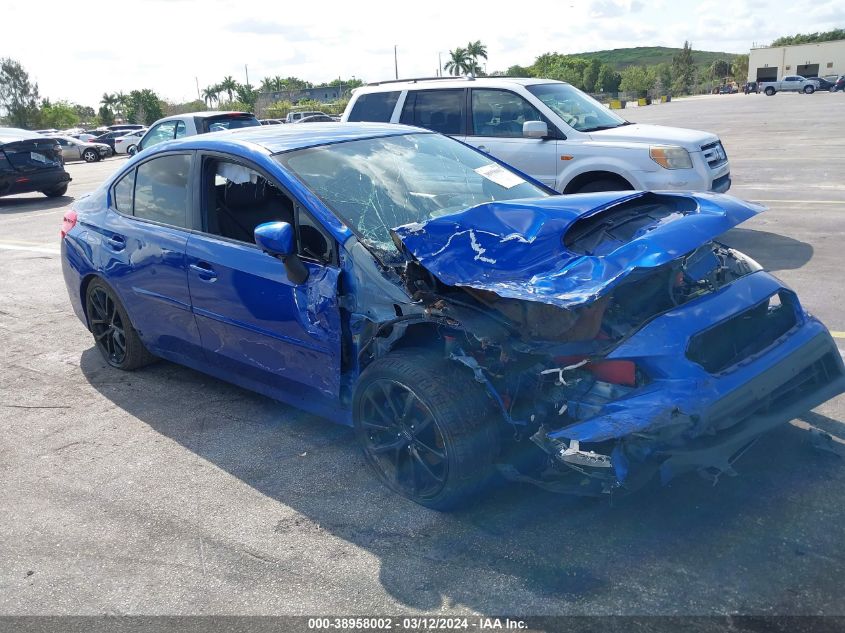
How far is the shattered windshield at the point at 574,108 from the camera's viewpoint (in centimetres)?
892

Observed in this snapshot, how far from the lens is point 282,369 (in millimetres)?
4141

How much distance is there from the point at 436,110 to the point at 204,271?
567 centimetres

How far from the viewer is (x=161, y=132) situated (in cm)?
1584

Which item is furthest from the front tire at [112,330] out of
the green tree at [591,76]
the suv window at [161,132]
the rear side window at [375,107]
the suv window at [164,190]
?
the green tree at [591,76]

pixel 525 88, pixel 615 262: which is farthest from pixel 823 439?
pixel 525 88

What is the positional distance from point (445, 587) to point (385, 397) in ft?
3.05

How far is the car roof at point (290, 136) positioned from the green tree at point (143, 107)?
74063 millimetres

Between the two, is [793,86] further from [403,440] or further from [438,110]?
[403,440]

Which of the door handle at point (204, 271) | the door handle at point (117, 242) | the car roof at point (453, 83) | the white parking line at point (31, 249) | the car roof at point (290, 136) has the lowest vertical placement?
the white parking line at point (31, 249)

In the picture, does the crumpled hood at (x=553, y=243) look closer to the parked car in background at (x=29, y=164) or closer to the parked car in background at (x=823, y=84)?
the parked car in background at (x=29, y=164)

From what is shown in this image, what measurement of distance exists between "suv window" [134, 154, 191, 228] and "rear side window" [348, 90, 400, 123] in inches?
196

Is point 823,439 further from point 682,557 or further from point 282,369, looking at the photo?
point 282,369

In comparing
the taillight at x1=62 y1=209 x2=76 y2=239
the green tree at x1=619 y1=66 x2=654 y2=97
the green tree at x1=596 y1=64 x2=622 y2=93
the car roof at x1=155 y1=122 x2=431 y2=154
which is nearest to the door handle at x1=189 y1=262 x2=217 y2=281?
the car roof at x1=155 y1=122 x2=431 y2=154

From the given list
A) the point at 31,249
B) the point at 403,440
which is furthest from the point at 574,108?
the point at 31,249
